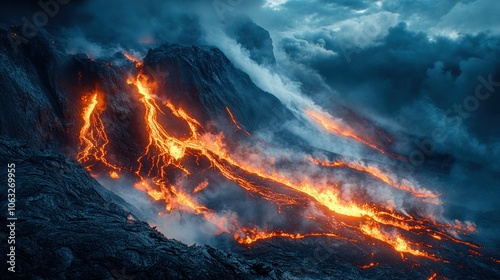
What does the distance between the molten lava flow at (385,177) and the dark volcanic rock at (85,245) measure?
75.0ft

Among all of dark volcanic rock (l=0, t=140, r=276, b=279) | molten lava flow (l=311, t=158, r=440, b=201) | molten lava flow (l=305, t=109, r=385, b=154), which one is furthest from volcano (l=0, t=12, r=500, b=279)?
molten lava flow (l=305, t=109, r=385, b=154)

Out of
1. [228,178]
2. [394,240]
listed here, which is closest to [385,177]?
[394,240]

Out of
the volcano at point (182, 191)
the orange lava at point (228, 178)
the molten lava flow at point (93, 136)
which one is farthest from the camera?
the molten lava flow at point (93, 136)

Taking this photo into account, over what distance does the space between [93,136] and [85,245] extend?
1797 cm

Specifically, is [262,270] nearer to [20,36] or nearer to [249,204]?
[249,204]

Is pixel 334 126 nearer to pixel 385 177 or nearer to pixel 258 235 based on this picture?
pixel 385 177

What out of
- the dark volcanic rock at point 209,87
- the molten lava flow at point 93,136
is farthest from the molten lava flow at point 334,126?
the molten lava flow at point 93,136

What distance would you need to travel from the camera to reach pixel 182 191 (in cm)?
2312

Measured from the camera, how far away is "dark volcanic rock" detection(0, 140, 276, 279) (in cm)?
828

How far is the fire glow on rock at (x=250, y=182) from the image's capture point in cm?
2042

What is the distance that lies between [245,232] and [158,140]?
12.9 meters

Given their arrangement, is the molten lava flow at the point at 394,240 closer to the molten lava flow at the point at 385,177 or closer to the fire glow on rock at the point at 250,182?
the fire glow on rock at the point at 250,182

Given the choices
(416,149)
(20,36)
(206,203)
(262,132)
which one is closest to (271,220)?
(206,203)

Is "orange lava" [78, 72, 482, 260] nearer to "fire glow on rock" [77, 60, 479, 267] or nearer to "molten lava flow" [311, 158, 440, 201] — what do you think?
"fire glow on rock" [77, 60, 479, 267]
